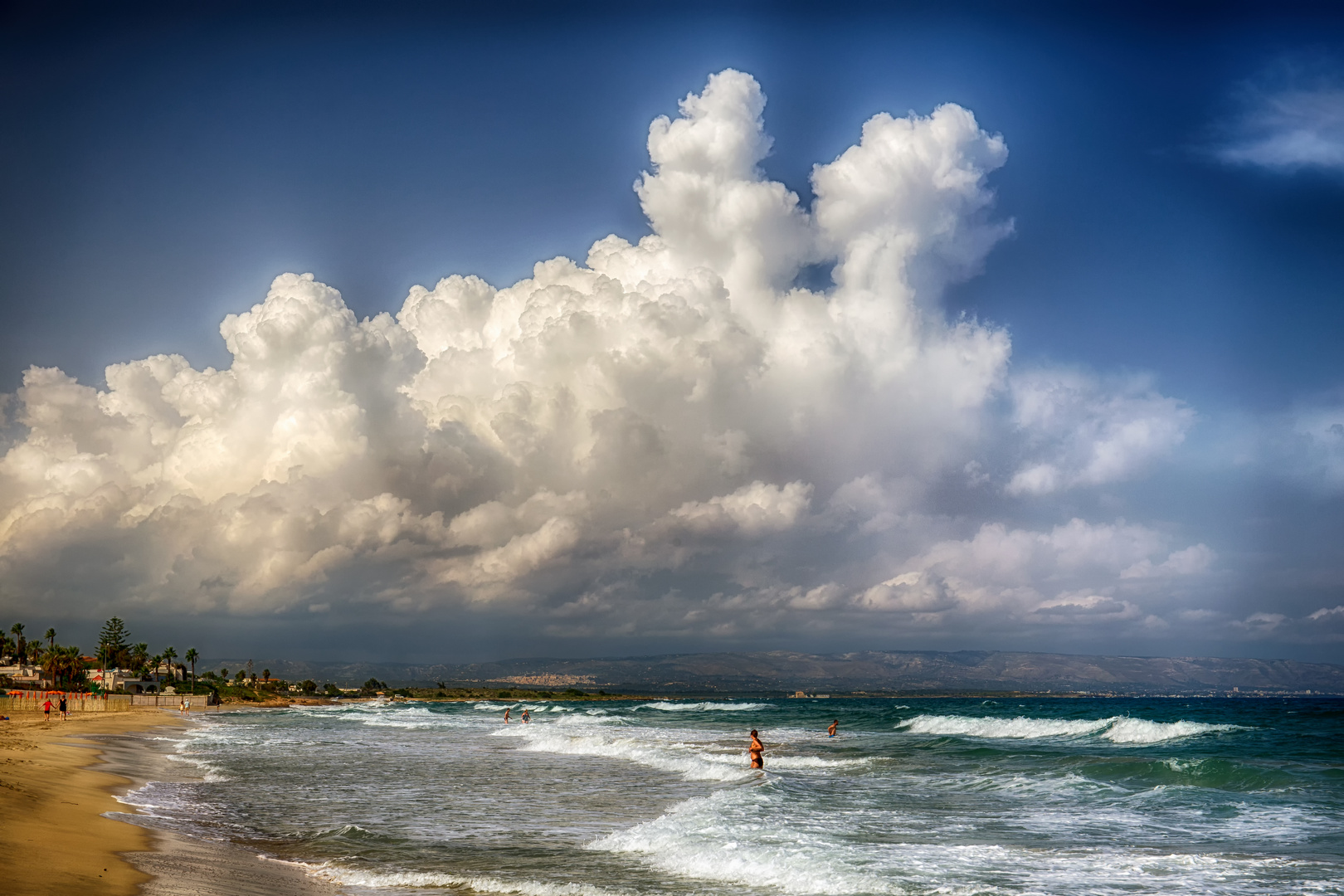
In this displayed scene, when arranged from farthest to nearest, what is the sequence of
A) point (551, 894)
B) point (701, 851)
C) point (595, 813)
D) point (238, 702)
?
1. point (238, 702)
2. point (595, 813)
3. point (701, 851)
4. point (551, 894)

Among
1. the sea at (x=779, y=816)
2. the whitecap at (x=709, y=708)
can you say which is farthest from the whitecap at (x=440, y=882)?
the whitecap at (x=709, y=708)

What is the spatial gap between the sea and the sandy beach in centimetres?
87

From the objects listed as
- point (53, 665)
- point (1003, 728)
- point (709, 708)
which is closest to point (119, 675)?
point (53, 665)

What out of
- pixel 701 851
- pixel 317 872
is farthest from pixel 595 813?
pixel 317 872

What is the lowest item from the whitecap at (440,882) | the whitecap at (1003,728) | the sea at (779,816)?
the whitecap at (1003,728)

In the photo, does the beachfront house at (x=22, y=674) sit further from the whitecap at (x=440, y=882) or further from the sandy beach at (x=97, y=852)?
the whitecap at (x=440, y=882)

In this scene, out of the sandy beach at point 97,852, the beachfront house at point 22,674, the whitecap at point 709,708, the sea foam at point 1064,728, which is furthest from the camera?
the beachfront house at point 22,674

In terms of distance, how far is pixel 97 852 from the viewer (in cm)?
1531

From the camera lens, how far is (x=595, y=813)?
22703 millimetres

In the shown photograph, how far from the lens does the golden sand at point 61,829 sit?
1271cm

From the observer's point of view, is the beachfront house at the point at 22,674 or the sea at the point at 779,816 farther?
the beachfront house at the point at 22,674

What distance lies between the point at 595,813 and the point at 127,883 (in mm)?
11338

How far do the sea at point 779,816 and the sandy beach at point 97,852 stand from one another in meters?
0.87

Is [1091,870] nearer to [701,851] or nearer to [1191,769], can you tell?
[701,851]
